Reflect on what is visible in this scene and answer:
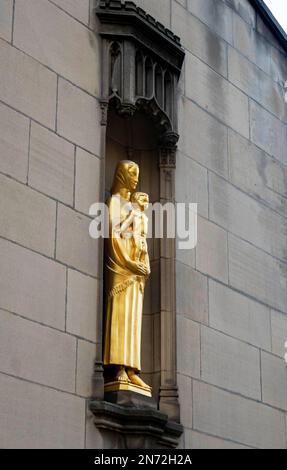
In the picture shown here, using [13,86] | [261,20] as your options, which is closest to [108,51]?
[13,86]

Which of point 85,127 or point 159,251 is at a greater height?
point 85,127

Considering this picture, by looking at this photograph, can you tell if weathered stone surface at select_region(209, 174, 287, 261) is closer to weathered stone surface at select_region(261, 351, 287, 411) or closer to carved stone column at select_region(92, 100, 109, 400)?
weathered stone surface at select_region(261, 351, 287, 411)

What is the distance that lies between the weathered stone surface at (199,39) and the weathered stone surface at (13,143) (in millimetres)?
3277

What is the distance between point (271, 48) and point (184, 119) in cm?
291

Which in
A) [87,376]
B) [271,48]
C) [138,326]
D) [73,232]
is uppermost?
[271,48]

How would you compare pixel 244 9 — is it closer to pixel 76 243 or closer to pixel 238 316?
pixel 238 316

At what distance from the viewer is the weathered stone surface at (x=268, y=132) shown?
1360cm

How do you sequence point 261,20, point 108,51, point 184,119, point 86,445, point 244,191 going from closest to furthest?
point 86,445, point 108,51, point 184,119, point 244,191, point 261,20

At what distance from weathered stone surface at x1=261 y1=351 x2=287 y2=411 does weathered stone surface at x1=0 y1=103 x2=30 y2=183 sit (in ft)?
13.8

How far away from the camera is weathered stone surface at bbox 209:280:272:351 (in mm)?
11836

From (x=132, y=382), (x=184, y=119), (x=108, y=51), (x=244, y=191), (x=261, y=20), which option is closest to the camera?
(x=132, y=382)

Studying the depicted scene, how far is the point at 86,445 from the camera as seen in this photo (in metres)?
9.62

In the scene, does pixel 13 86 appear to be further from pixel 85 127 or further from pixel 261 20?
pixel 261 20

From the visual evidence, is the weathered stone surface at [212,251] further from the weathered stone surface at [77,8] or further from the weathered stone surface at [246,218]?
the weathered stone surface at [77,8]
